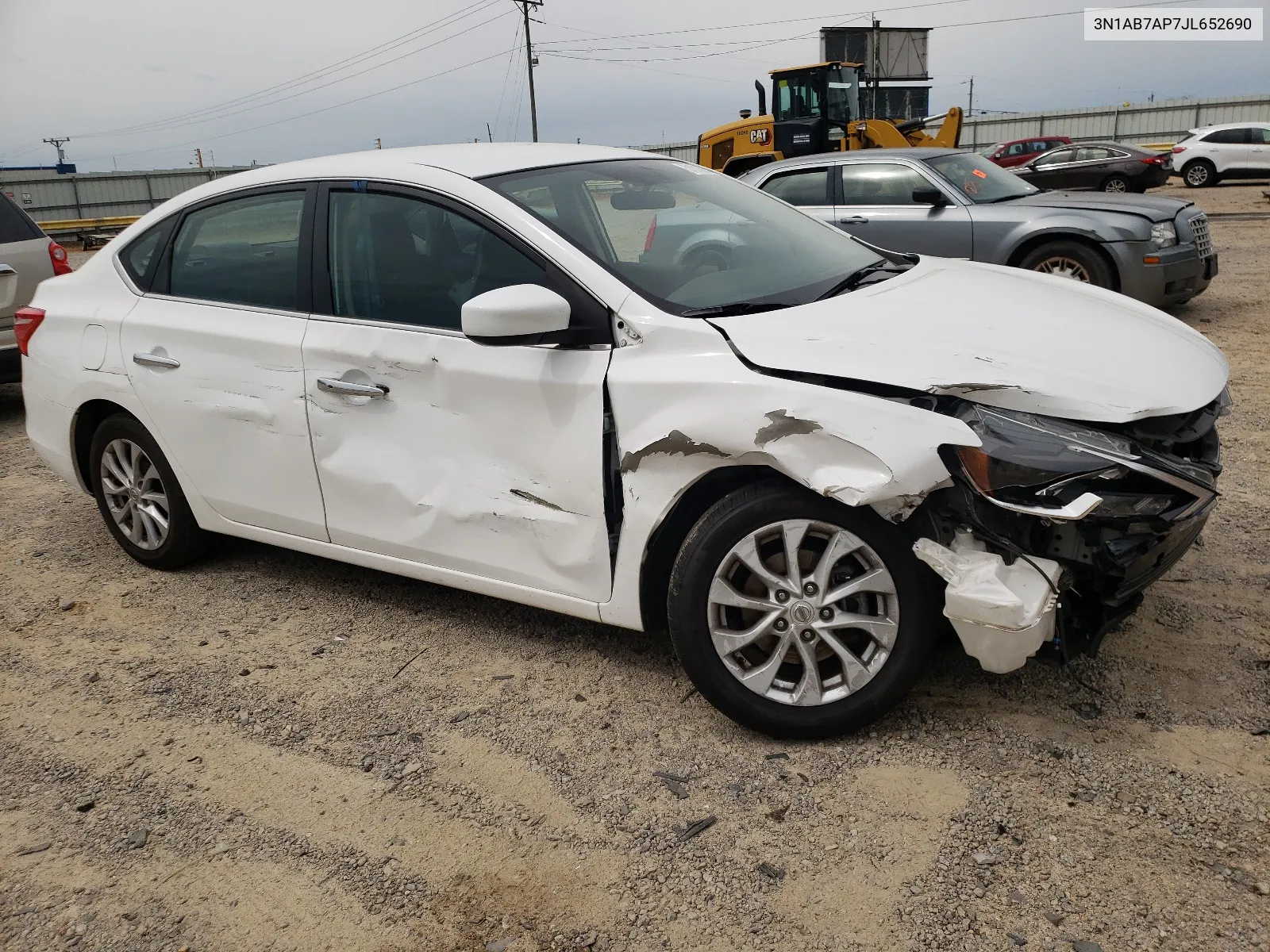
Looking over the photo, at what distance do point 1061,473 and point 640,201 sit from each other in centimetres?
188

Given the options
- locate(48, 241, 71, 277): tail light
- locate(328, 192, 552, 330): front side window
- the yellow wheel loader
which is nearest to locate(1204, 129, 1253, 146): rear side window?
the yellow wheel loader

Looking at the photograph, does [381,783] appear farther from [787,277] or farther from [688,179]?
[688,179]

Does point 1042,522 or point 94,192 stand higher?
point 94,192

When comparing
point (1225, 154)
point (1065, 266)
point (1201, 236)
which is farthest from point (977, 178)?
point (1225, 154)

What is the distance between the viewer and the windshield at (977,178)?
28.8 ft

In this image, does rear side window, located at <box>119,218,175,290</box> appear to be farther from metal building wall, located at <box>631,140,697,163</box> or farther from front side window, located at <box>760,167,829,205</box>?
metal building wall, located at <box>631,140,697,163</box>

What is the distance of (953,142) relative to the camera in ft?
50.9

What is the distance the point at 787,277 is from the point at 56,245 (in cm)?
659

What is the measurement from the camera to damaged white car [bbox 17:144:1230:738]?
2666 millimetres

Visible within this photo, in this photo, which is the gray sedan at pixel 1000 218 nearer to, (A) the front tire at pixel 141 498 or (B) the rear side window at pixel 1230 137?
(A) the front tire at pixel 141 498

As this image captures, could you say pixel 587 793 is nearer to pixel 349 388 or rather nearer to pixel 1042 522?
pixel 1042 522

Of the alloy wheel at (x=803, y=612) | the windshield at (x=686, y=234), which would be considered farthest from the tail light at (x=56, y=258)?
the alloy wheel at (x=803, y=612)

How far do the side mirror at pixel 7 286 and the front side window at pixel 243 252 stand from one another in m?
4.03

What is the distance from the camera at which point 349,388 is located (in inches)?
140
